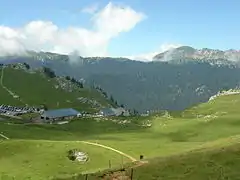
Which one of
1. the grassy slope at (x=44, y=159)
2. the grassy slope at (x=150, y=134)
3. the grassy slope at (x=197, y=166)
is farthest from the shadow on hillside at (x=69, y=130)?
the grassy slope at (x=197, y=166)

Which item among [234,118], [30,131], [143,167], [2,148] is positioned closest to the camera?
[143,167]

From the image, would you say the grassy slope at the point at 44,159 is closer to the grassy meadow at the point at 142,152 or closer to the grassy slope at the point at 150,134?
the grassy meadow at the point at 142,152

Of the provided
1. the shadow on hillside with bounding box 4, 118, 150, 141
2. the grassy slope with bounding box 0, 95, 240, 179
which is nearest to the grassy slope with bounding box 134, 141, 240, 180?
the grassy slope with bounding box 0, 95, 240, 179

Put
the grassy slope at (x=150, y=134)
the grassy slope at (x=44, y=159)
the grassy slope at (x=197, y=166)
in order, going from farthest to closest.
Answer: the grassy slope at (x=150, y=134) → the grassy slope at (x=44, y=159) → the grassy slope at (x=197, y=166)

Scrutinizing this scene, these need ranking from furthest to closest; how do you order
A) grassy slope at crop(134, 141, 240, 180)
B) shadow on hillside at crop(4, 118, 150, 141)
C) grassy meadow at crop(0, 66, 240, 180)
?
shadow on hillside at crop(4, 118, 150, 141)
grassy meadow at crop(0, 66, 240, 180)
grassy slope at crop(134, 141, 240, 180)

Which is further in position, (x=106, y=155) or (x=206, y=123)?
(x=206, y=123)

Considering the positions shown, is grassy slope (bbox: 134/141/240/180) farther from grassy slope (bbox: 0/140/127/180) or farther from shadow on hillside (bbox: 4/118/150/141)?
shadow on hillside (bbox: 4/118/150/141)

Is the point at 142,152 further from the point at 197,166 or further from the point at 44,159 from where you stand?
the point at 197,166

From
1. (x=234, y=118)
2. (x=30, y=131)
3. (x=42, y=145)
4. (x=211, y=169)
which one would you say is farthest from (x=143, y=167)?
(x=234, y=118)

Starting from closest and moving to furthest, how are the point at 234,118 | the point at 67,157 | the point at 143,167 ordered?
the point at 143,167
the point at 67,157
the point at 234,118

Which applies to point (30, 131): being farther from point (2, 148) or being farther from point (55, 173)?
point (55, 173)

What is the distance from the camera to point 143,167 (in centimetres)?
6025

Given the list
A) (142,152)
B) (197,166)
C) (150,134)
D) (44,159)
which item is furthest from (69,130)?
(197,166)

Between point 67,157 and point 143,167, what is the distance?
37111 mm
